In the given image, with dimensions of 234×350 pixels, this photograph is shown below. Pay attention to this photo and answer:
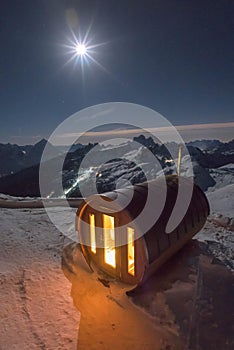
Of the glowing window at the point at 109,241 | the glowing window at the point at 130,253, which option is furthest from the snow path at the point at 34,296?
the glowing window at the point at 130,253

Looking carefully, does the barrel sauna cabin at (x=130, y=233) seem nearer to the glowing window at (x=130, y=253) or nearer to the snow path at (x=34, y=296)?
the glowing window at (x=130, y=253)

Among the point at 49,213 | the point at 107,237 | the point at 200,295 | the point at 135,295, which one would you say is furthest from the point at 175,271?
the point at 49,213

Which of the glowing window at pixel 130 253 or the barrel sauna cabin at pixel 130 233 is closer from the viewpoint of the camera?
the barrel sauna cabin at pixel 130 233

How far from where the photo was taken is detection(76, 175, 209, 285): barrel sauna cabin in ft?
20.6

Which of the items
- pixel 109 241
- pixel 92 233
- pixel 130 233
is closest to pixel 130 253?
pixel 130 233

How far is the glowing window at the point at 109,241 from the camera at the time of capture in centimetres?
761

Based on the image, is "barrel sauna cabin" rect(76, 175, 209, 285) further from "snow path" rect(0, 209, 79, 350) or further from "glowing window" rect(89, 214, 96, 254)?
"snow path" rect(0, 209, 79, 350)

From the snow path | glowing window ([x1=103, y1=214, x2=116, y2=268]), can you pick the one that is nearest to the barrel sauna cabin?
glowing window ([x1=103, y1=214, x2=116, y2=268])

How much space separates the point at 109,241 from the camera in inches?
307

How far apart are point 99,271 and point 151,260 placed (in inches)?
96.9

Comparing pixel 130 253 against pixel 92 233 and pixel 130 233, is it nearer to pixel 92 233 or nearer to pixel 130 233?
pixel 130 233

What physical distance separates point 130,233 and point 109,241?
1.46 metres

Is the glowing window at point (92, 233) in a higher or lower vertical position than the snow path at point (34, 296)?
higher

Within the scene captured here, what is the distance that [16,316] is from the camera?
587 centimetres
